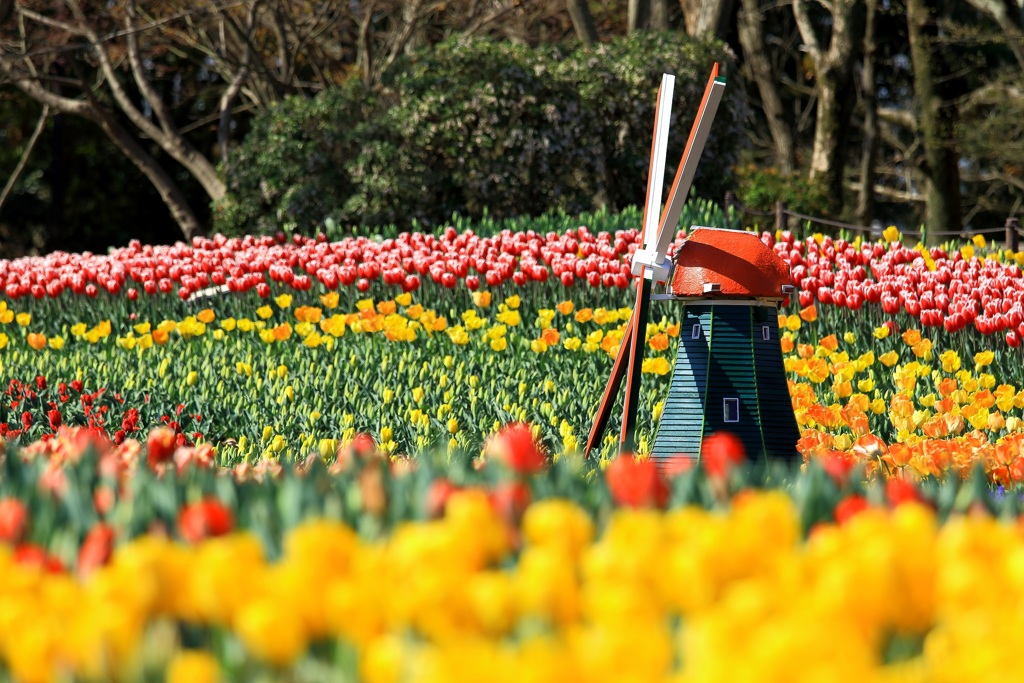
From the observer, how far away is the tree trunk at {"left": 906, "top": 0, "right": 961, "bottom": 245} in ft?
62.5

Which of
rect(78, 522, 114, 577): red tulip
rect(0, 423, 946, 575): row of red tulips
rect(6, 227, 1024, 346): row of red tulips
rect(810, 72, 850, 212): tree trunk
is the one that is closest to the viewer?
rect(78, 522, 114, 577): red tulip

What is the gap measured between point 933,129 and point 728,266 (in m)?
15.9

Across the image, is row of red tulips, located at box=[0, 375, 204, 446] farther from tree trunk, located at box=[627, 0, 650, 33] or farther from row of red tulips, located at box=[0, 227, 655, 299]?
tree trunk, located at box=[627, 0, 650, 33]

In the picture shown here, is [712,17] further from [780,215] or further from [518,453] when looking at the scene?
[518,453]

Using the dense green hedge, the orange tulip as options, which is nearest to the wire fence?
the dense green hedge

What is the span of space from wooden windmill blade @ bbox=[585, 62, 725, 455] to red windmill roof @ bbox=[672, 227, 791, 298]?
0.09m

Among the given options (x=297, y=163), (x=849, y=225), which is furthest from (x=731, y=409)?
(x=297, y=163)

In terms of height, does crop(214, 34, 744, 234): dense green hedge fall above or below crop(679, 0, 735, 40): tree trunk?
below

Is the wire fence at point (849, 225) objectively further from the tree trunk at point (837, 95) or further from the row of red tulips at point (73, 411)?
the row of red tulips at point (73, 411)

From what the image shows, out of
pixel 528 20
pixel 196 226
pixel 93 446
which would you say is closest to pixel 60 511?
pixel 93 446

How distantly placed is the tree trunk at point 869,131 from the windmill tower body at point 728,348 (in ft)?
50.4

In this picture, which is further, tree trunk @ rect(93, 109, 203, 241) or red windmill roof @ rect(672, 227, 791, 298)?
tree trunk @ rect(93, 109, 203, 241)

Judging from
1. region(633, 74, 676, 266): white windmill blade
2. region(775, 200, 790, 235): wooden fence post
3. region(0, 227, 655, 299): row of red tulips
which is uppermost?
region(775, 200, 790, 235): wooden fence post

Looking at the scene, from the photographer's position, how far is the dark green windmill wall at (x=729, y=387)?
5.16 meters
